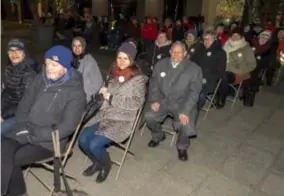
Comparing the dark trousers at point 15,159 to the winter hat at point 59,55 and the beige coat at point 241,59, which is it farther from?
the beige coat at point 241,59

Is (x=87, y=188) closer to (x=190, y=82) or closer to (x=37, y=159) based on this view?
(x=37, y=159)

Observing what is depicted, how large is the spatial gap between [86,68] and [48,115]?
144cm

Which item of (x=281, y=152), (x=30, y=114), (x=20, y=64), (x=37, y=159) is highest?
(x=20, y=64)

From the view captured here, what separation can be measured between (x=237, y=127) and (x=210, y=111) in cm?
71

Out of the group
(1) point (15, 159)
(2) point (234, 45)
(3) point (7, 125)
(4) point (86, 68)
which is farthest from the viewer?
(2) point (234, 45)

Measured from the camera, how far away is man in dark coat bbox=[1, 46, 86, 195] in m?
2.86

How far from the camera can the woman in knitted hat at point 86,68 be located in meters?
4.24

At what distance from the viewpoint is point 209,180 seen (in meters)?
3.66

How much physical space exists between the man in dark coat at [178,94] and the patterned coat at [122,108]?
2.07ft

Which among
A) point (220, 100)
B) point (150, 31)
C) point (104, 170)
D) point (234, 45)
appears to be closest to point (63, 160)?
point (104, 170)

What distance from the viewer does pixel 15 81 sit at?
3.59 meters

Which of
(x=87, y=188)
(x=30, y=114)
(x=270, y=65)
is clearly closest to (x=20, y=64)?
(x=30, y=114)

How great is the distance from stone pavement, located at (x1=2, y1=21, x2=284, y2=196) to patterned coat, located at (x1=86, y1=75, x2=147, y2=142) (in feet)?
1.73

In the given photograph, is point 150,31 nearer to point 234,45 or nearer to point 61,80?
point 234,45
